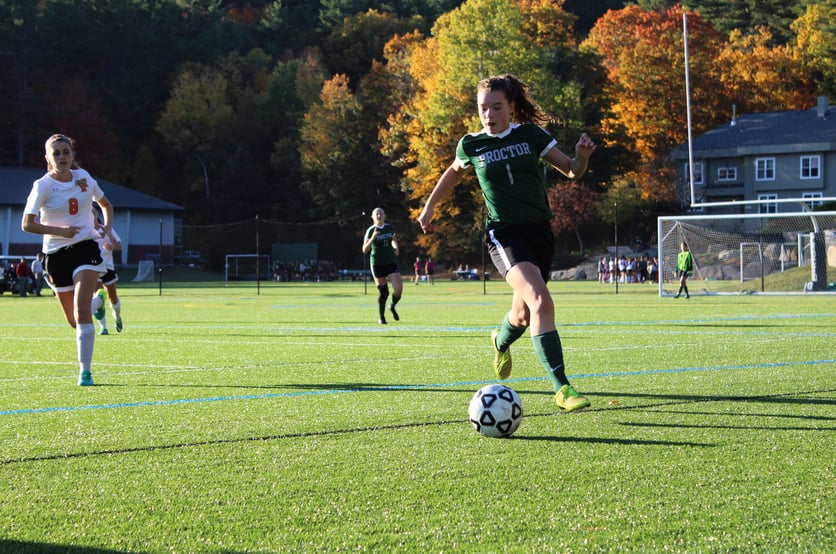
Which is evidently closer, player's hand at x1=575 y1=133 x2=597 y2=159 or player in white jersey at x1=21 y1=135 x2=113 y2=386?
player's hand at x1=575 y1=133 x2=597 y2=159

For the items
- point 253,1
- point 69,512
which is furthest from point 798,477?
point 253,1

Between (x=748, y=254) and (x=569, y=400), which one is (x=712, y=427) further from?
(x=748, y=254)

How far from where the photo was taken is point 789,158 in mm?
75875

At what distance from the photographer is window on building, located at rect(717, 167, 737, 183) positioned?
78094 millimetres

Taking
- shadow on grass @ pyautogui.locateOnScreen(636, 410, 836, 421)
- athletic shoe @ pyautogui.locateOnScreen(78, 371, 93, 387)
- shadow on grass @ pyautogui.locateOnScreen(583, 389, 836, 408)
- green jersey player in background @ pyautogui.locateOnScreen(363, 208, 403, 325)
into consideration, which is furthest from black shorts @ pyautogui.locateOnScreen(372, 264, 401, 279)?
shadow on grass @ pyautogui.locateOnScreen(636, 410, 836, 421)

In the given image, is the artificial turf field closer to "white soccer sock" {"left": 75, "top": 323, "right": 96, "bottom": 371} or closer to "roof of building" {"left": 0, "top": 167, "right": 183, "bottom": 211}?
"white soccer sock" {"left": 75, "top": 323, "right": 96, "bottom": 371}

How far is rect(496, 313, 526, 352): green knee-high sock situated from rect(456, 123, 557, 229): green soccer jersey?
31.7 inches

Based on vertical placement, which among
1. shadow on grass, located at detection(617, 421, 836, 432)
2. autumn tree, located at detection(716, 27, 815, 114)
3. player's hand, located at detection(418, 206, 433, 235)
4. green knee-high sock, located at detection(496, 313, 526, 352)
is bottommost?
shadow on grass, located at detection(617, 421, 836, 432)

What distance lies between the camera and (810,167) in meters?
75.4

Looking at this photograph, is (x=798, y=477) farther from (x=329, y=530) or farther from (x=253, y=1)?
(x=253, y=1)

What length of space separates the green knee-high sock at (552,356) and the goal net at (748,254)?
2859 centimetres

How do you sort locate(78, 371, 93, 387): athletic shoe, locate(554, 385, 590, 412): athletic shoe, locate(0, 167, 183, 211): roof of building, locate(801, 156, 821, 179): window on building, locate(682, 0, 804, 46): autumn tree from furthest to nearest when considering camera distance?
1. locate(682, 0, 804, 46): autumn tree
2. locate(801, 156, 821, 179): window on building
3. locate(0, 167, 183, 211): roof of building
4. locate(78, 371, 93, 387): athletic shoe
5. locate(554, 385, 590, 412): athletic shoe

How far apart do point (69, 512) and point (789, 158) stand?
77417mm

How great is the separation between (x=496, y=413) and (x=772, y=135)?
7348 centimetres
